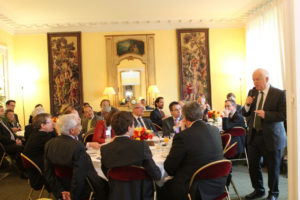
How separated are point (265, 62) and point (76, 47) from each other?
6.62 m

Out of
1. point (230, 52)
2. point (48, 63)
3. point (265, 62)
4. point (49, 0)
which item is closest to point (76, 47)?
point (48, 63)

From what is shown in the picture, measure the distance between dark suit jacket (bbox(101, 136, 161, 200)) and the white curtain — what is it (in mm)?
5992

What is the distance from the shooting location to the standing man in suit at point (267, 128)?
11.7 ft

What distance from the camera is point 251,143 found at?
3.89 meters

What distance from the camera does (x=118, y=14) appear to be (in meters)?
8.71

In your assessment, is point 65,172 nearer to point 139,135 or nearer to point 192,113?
point 139,135

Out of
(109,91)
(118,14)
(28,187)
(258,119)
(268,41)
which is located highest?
(118,14)

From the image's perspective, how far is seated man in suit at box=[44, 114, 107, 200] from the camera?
110 inches

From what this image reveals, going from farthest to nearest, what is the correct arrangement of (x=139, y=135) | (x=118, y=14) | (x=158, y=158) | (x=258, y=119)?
1. (x=118, y=14)
2. (x=258, y=119)
3. (x=139, y=135)
4. (x=158, y=158)

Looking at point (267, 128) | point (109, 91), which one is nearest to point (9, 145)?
point (109, 91)

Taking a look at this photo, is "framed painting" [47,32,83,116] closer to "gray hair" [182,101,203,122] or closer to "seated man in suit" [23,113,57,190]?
"seated man in suit" [23,113,57,190]

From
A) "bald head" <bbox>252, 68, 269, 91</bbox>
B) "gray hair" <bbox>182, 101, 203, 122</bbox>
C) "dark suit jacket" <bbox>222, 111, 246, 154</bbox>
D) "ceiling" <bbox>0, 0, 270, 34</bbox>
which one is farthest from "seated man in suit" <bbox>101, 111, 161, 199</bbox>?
"ceiling" <bbox>0, 0, 270, 34</bbox>

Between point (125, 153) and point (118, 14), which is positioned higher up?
point (118, 14)

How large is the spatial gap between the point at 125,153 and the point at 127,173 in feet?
0.63
